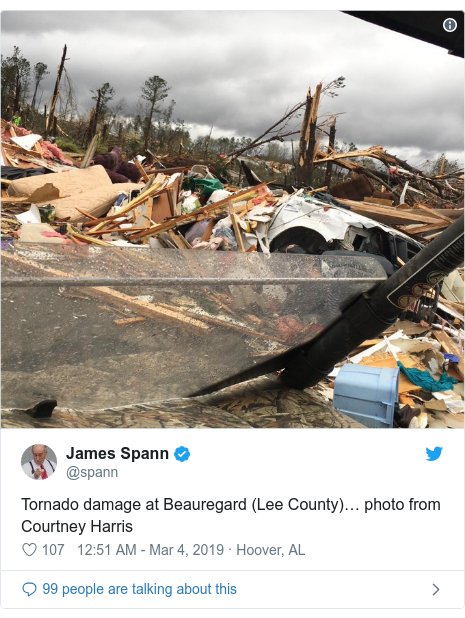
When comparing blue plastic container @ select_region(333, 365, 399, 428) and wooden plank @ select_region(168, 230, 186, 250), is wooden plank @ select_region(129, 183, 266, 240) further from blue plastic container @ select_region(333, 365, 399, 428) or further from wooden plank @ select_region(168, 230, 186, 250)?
blue plastic container @ select_region(333, 365, 399, 428)

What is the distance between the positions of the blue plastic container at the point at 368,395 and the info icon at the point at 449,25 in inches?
87.6

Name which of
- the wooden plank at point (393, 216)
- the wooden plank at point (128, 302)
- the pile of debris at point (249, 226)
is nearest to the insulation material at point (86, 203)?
A: the pile of debris at point (249, 226)

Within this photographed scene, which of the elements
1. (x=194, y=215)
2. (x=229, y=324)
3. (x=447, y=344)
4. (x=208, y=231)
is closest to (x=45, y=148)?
(x=194, y=215)

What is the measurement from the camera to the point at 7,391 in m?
2.30

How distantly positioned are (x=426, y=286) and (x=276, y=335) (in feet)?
2.63

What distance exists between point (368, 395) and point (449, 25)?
2291 mm

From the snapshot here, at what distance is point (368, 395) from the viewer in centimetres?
359

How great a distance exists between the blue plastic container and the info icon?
87.6 inches

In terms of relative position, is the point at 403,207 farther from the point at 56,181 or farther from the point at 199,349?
the point at 199,349

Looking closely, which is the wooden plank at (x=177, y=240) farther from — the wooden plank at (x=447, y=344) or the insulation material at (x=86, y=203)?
the wooden plank at (x=447, y=344)

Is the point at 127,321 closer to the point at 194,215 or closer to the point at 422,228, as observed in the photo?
the point at 194,215

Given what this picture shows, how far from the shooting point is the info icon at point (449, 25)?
1.93 metres
